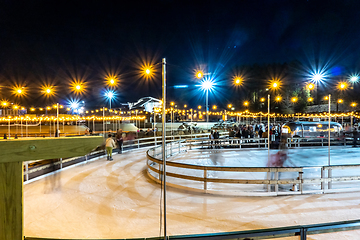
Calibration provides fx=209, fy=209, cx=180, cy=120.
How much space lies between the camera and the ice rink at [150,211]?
13.3 ft

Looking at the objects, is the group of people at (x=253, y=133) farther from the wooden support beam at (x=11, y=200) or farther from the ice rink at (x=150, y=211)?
the wooden support beam at (x=11, y=200)

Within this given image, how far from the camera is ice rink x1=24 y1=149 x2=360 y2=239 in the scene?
4047 mm

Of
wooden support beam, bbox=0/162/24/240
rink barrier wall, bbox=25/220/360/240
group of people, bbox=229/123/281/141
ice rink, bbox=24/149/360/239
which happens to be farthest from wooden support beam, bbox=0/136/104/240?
group of people, bbox=229/123/281/141

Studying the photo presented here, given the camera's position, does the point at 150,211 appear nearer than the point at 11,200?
No

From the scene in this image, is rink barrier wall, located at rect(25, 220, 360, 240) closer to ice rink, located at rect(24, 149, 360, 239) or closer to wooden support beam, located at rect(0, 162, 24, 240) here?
wooden support beam, located at rect(0, 162, 24, 240)

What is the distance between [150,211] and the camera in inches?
193

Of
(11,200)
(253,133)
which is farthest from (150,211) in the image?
(253,133)

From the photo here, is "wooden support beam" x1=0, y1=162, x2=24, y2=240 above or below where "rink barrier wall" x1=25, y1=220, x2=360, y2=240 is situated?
above

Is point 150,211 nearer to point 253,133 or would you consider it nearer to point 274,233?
point 274,233

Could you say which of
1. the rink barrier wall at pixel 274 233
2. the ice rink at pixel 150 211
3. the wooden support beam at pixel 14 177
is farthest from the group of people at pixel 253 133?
the wooden support beam at pixel 14 177

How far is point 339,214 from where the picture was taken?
461cm

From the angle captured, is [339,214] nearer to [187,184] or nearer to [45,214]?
[187,184]

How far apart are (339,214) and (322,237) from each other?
56.7 inches

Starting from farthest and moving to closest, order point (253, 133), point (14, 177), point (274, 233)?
1. point (253, 133)
2. point (274, 233)
3. point (14, 177)
